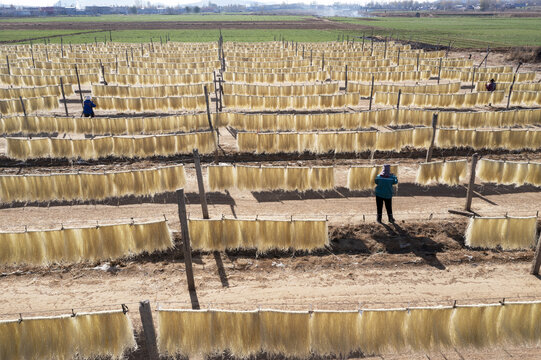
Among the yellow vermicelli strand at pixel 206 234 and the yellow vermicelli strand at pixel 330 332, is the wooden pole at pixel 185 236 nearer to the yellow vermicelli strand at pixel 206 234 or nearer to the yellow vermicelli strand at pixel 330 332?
the yellow vermicelli strand at pixel 206 234

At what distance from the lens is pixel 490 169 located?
1606 cm

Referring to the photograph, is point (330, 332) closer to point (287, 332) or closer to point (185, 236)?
point (287, 332)

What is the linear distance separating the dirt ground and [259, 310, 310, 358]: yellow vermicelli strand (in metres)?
1.24

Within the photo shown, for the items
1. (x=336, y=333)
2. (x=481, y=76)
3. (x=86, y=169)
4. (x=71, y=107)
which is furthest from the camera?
(x=481, y=76)

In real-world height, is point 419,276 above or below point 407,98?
below

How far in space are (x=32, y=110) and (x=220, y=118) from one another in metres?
13.4

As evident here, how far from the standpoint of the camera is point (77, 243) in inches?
446

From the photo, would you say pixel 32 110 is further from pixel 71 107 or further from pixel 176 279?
pixel 176 279

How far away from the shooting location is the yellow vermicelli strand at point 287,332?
8.37 m

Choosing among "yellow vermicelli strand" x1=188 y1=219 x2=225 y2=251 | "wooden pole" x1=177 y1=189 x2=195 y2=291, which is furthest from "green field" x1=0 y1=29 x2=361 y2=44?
"wooden pole" x1=177 y1=189 x2=195 y2=291

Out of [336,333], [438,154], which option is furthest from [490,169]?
[336,333]

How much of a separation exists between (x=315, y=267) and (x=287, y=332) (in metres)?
3.11

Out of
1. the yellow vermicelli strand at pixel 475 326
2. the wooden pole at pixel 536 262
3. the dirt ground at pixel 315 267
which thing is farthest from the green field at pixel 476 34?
the yellow vermicelli strand at pixel 475 326

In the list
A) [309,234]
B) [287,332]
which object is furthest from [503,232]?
[287,332]
